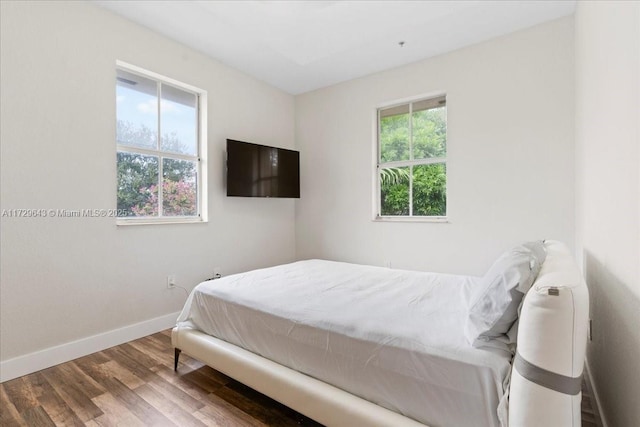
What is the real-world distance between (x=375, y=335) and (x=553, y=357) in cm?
66

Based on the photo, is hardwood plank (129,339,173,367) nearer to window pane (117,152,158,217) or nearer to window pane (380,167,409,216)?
window pane (117,152,158,217)

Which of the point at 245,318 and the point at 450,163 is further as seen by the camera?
the point at 450,163

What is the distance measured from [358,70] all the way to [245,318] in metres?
3.16

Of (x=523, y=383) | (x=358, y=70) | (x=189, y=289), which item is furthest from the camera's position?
(x=358, y=70)

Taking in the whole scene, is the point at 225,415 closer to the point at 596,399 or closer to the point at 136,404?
the point at 136,404

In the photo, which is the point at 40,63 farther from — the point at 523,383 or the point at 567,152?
the point at 567,152

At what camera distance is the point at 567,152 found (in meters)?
2.72

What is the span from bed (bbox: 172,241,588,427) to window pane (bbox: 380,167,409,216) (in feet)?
5.47

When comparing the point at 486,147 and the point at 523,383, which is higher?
the point at 486,147

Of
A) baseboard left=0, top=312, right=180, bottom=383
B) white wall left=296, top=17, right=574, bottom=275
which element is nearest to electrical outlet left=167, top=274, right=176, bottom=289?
baseboard left=0, top=312, right=180, bottom=383

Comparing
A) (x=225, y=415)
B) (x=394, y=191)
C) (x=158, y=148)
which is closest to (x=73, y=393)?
(x=225, y=415)

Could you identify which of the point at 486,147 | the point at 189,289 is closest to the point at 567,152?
the point at 486,147

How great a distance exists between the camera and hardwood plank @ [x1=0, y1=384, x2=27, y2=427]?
1.65m

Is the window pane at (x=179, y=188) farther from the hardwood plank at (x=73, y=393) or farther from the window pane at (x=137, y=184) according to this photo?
the hardwood plank at (x=73, y=393)
